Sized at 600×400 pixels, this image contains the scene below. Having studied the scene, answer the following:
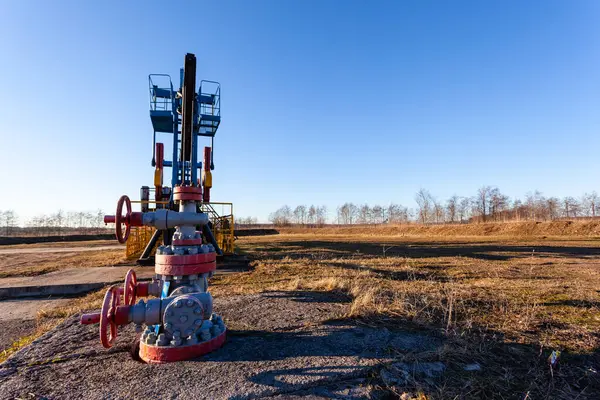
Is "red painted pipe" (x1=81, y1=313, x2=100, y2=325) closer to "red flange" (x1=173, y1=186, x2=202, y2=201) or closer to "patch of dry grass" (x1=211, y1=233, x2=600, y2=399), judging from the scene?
"red flange" (x1=173, y1=186, x2=202, y2=201)

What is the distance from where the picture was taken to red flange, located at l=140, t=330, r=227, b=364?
2.58 metres

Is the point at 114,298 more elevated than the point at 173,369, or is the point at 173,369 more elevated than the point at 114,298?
the point at 114,298

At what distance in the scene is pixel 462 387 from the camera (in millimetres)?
2176

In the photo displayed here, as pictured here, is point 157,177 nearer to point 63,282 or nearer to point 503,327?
point 63,282

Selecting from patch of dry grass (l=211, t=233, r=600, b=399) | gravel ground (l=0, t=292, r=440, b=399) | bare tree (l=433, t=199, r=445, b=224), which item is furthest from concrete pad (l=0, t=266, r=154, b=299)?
bare tree (l=433, t=199, r=445, b=224)

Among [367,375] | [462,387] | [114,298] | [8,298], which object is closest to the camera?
[462,387]

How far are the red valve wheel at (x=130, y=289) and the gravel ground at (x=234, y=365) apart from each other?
1.63ft

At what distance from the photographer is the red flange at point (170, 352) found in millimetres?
2580

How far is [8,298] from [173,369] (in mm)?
7852

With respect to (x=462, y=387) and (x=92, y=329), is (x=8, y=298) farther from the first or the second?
(x=462, y=387)

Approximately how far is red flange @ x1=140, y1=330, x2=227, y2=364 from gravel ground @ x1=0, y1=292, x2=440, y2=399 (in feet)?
0.20

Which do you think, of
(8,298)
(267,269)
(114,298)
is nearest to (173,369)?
(114,298)

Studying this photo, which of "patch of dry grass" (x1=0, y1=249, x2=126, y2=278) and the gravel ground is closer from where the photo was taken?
the gravel ground

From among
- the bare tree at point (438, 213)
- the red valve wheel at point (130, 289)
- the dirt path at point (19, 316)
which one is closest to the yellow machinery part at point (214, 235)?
the dirt path at point (19, 316)
